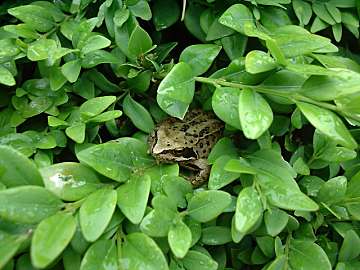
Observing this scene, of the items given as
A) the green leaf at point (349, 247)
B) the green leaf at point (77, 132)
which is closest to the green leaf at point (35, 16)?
the green leaf at point (77, 132)

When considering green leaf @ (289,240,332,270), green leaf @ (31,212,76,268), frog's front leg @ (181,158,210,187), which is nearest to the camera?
green leaf @ (31,212,76,268)

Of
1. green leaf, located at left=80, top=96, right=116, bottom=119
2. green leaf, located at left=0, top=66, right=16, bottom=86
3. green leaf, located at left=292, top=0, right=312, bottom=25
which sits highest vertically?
green leaf, located at left=292, top=0, right=312, bottom=25

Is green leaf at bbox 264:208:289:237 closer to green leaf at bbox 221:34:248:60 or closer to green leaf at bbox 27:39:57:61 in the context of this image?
green leaf at bbox 221:34:248:60

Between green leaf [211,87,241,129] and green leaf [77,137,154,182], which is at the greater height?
green leaf [211,87,241,129]

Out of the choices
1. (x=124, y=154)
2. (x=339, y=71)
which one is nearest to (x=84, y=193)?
(x=124, y=154)

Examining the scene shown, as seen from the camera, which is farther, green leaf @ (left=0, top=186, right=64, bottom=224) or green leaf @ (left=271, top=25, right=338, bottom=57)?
green leaf @ (left=271, top=25, right=338, bottom=57)

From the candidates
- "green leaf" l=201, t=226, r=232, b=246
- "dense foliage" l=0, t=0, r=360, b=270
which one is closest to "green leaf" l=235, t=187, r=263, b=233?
"dense foliage" l=0, t=0, r=360, b=270

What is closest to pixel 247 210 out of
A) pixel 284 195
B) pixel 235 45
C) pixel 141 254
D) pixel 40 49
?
pixel 284 195
